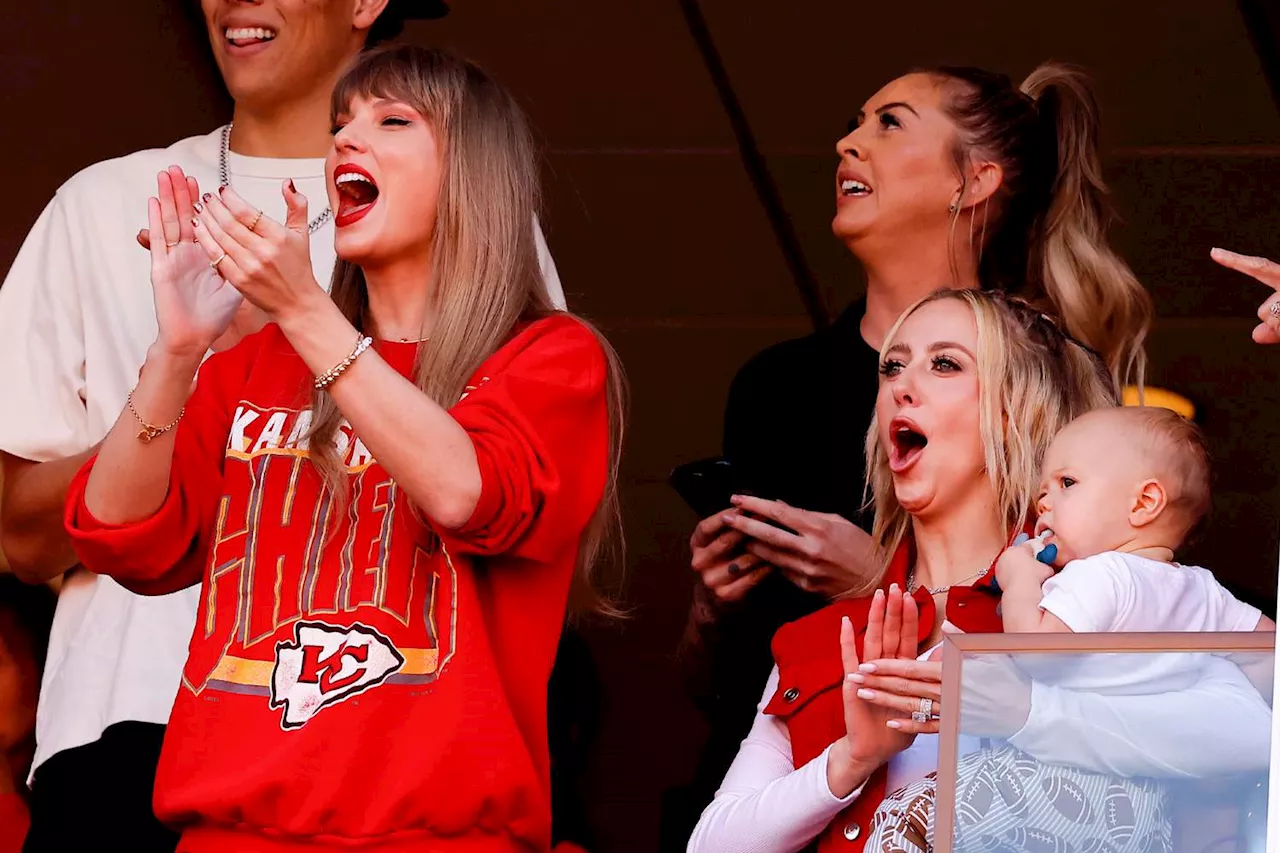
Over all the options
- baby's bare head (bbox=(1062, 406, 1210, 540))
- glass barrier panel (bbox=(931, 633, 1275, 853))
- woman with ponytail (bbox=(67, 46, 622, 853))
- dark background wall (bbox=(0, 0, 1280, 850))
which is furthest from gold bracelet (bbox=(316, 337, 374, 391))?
dark background wall (bbox=(0, 0, 1280, 850))

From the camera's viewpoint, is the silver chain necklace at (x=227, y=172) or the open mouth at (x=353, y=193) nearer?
the open mouth at (x=353, y=193)

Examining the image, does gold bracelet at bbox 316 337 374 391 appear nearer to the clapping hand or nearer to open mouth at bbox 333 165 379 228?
open mouth at bbox 333 165 379 228

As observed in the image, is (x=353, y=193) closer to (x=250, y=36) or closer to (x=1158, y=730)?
(x=250, y=36)

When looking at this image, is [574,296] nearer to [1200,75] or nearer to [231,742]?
[1200,75]

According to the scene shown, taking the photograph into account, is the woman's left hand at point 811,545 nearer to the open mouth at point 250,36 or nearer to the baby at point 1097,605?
the baby at point 1097,605

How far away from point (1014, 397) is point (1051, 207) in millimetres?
702

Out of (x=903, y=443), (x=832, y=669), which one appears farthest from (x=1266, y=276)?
(x=832, y=669)

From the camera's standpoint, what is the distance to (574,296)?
3859 millimetres

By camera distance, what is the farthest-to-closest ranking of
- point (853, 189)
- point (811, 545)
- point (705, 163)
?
point (705, 163)
point (853, 189)
point (811, 545)

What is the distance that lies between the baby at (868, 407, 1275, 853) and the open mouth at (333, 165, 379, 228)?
905 mm

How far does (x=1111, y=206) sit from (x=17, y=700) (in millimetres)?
1886

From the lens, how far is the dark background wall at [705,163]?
12.1 ft

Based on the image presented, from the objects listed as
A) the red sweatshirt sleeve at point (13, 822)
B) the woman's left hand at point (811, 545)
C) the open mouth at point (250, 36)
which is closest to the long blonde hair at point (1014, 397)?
the woman's left hand at point (811, 545)

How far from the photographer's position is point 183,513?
2816mm
